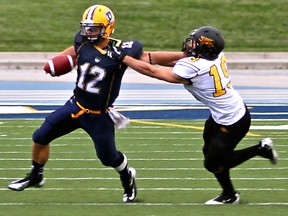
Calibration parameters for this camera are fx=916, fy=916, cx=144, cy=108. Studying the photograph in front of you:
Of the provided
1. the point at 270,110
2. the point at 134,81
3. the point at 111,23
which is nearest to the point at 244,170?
the point at 111,23

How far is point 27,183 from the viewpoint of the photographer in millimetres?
8469

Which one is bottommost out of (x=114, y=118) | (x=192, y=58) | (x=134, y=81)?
(x=134, y=81)

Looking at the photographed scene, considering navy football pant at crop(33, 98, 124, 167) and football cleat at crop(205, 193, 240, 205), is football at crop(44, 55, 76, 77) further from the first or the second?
football cleat at crop(205, 193, 240, 205)

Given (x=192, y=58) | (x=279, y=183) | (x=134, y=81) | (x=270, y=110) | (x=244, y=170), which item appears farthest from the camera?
(x=134, y=81)

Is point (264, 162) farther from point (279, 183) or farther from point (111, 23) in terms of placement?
point (111, 23)

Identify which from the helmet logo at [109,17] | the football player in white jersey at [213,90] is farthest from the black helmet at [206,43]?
the helmet logo at [109,17]

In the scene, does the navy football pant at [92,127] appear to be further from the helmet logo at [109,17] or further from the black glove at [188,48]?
the black glove at [188,48]

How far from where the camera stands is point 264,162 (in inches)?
428

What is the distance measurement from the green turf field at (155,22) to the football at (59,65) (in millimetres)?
17337

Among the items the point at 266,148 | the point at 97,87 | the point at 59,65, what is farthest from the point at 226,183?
the point at 59,65

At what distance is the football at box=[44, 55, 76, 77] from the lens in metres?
8.11

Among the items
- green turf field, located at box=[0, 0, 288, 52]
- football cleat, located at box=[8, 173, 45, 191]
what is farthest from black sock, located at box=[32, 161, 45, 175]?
green turf field, located at box=[0, 0, 288, 52]

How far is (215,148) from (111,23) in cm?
144

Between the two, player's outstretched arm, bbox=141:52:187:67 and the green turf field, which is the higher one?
player's outstretched arm, bbox=141:52:187:67
